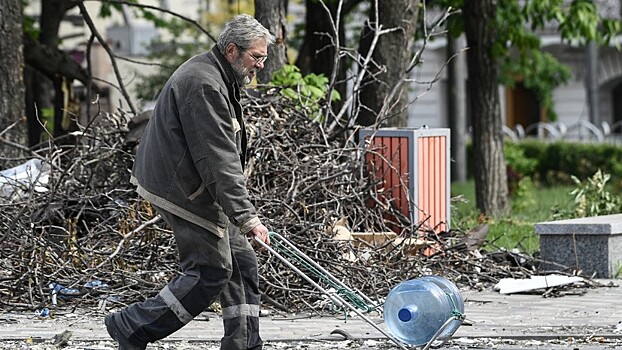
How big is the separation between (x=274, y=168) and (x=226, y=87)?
328 centimetres

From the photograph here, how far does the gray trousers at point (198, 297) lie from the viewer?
6172 millimetres

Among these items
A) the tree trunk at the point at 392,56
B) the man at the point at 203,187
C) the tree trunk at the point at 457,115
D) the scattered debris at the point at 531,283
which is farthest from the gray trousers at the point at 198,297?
the tree trunk at the point at 457,115

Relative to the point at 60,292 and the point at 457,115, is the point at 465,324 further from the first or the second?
the point at 457,115

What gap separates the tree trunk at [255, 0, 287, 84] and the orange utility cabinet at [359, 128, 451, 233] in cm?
174

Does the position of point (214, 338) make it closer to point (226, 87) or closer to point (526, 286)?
point (226, 87)

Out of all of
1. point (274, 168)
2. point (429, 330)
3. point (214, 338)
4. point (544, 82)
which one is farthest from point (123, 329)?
point (544, 82)

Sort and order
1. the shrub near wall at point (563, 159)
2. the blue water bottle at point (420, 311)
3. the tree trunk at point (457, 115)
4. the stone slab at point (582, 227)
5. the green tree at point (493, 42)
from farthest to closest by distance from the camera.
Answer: the shrub near wall at point (563, 159), the tree trunk at point (457, 115), the green tree at point (493, 42), the stone slab at point (582, 227), the blue water bottle at point (420, 311)

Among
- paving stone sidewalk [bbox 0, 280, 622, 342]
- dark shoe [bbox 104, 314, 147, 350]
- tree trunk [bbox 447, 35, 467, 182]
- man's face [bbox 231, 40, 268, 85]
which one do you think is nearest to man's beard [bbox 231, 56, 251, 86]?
man's face [bbox 231, 40, 268, 85]

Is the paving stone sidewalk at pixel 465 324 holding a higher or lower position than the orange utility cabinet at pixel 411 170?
lower

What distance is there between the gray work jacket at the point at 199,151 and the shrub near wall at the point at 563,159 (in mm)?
17184

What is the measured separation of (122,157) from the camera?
9812mm

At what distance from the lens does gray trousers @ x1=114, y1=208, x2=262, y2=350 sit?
617cm

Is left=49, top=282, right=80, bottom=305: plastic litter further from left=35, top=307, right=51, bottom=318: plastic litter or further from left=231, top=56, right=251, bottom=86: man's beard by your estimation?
left=231, top=56, right=251, bottom=86: man's beard

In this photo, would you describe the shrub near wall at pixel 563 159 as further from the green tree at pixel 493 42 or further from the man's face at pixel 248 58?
the man's face at pixel 248 58
